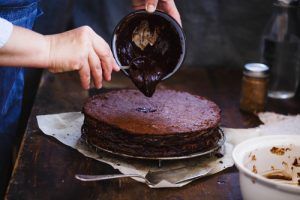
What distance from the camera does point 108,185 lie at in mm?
1746

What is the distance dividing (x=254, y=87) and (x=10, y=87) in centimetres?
111

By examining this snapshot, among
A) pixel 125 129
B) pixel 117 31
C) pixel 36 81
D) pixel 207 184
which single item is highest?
pixel 117 31

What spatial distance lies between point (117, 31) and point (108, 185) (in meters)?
0.60

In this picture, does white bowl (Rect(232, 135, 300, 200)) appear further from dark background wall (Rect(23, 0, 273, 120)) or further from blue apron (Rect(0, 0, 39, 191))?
dark background wall (Rect(23, 0, 273, 120))

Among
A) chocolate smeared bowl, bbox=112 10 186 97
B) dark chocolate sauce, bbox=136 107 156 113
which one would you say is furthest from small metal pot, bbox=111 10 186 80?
dark chocolate sauce, bbox=136 107 156 113

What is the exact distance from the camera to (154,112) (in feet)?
6.52

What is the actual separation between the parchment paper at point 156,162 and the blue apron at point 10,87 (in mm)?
202

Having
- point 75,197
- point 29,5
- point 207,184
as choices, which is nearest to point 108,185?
point 75,197

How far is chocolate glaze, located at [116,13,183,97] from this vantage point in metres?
1.99

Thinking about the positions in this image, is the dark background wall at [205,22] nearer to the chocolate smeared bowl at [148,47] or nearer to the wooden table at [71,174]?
the wooden table at [71,174]

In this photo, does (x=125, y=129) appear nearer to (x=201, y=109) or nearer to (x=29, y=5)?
(x=201, y=109)

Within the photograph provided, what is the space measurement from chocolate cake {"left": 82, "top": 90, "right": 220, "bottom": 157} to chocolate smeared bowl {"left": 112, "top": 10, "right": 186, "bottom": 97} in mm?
101

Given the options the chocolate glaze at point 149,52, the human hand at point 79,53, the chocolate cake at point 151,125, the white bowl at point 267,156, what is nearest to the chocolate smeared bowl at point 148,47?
the chocolate glaze at point 149,52

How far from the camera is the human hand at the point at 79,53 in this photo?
1713 mm
